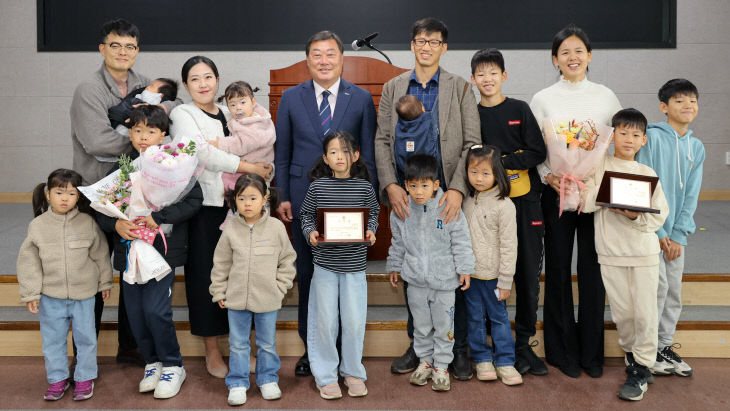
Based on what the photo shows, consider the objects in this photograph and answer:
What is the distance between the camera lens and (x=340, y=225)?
7.15 feet

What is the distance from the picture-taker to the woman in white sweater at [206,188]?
234 cm

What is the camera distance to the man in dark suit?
240 cm

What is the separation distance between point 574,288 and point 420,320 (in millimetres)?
1026

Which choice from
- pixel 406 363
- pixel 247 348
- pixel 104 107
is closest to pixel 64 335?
pixel 247 348

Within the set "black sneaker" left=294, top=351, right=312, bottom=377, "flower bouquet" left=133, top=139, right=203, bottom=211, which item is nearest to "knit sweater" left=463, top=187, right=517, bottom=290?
"black sneaker" left=294, top=351, right=312, bottom=377

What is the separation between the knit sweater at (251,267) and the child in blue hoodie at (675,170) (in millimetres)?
1617

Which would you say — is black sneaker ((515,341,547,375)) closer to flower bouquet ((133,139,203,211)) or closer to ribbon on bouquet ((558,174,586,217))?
ribbon on bouquet ((558,174,586,217))

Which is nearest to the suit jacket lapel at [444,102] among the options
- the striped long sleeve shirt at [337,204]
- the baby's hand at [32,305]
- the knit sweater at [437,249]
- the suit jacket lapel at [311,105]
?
the knit sweater at [437,249]

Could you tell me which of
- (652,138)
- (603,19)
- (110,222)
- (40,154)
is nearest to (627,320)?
(652,138)

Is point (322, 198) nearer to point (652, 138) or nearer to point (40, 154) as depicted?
point (652, 138)

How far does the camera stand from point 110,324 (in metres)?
2.68

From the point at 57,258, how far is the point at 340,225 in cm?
117

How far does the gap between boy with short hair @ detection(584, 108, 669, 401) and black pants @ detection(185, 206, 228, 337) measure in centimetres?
163

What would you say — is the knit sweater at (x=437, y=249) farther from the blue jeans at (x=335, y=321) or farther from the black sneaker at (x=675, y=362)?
the black sneaker at (x=675, y=362)
